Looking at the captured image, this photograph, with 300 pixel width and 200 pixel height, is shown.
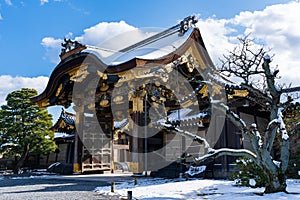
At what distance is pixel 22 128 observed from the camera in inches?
659

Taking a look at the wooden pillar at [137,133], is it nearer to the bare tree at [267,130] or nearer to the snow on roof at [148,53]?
the snow on roof at [148,53]

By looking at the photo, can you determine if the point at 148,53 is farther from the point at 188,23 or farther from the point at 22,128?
the point at 22,128

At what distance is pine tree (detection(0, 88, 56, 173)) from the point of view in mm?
16719

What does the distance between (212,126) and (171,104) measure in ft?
5.94

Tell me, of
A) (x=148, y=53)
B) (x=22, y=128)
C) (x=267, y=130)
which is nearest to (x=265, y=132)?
(x=267, y=130)

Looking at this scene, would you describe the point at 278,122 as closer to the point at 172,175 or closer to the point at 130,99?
the point at 130,99

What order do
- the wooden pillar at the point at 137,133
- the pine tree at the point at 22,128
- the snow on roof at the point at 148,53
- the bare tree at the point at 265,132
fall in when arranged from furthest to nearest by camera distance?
the pine tree at the point at 22,128
the wooden pillar at the point at 137,133
the snow on roof at the point at 148,53
the bare tree at the point at 265,132

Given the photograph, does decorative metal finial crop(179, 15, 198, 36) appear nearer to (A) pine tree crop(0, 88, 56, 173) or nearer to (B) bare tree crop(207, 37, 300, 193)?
(B) bare tree crop(207, 37, 300, 193)

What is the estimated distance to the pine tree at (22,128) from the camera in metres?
16.7

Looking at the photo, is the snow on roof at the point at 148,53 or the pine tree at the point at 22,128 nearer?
the snow on roof at the point at 148,53

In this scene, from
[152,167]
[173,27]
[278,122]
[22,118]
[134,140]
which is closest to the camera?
[278,122]

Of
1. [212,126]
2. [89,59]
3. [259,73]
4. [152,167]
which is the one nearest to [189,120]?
[212,126]

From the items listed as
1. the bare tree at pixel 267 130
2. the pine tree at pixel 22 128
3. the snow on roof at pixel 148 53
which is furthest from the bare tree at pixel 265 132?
the pine tree at pixel 22 128

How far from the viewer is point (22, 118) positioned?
1712cm
